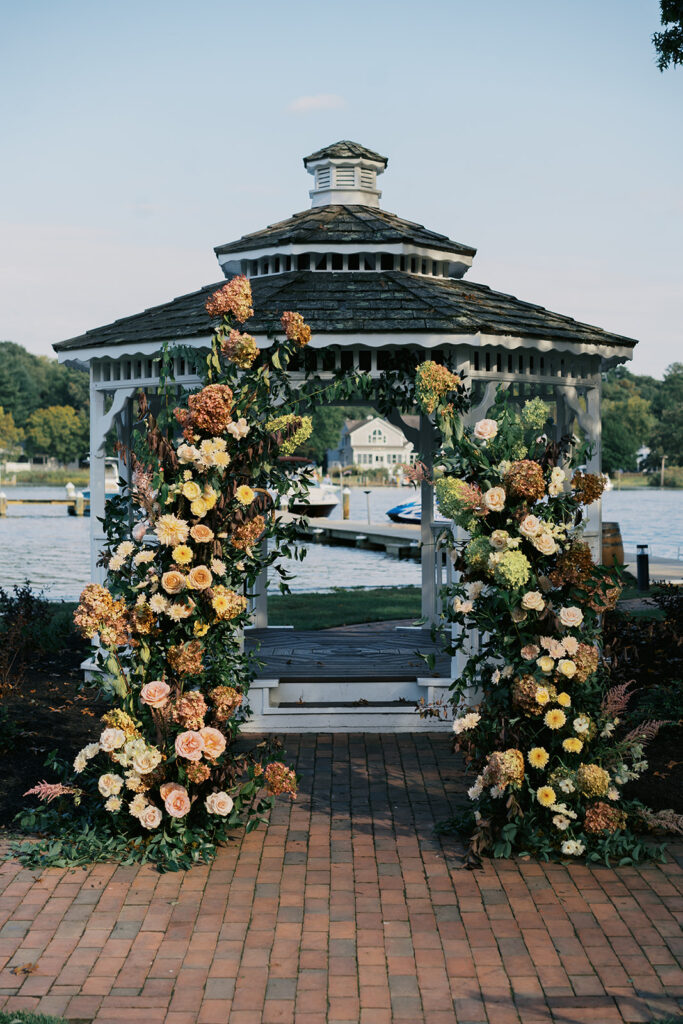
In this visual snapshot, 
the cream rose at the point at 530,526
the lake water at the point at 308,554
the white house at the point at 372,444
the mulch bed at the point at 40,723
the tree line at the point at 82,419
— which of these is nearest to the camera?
the cream rose at the point at 530,526

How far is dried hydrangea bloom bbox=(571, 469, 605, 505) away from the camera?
20.0 ft

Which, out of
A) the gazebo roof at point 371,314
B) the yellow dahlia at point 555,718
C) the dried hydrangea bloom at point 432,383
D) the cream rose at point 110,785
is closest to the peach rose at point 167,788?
the cream rose at point 110,785

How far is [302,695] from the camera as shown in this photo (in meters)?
9.06

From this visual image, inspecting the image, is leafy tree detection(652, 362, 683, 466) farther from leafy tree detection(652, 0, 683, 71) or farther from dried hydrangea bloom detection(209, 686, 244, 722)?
dried hydrangea bloom detection(209, 686, 244, 722)

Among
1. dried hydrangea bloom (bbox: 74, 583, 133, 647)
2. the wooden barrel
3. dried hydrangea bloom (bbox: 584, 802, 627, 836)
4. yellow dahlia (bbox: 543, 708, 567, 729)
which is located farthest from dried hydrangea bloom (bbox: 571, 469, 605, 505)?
the wooden barrel

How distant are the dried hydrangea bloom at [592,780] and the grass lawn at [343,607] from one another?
822 centimetres

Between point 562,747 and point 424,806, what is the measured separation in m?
1.28

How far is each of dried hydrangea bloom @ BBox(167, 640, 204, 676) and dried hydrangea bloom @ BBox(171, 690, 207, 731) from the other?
0.45 ft

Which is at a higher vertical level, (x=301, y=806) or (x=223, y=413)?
(x=223, y=413)

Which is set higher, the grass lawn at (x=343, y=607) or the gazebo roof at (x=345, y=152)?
the gazebo roof at (x=345, y=152)

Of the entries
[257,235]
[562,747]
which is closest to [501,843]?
[562,747]

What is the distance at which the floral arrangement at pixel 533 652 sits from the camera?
235 inches

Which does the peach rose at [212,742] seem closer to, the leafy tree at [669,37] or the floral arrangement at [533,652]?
the floral arrangement at [533,652]

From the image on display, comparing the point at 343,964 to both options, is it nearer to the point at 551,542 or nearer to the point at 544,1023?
the point at 544,1023
